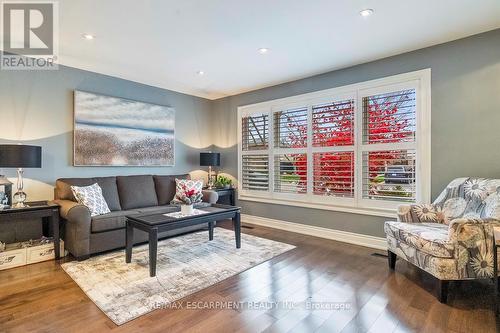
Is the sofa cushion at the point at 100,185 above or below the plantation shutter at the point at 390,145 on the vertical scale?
below

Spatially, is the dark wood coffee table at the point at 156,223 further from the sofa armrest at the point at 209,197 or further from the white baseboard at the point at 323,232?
the white baseboard at the point at 323,232

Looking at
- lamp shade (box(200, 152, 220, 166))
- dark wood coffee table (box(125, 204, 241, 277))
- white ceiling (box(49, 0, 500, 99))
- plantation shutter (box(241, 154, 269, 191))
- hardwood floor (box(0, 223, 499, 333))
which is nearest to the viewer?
hardwood floor (box(0, 223, 499, 333))

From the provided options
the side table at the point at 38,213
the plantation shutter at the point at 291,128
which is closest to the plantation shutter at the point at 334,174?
the plantation shutter at the point at 291,128

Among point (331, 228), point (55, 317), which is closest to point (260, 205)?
point (331, 228)

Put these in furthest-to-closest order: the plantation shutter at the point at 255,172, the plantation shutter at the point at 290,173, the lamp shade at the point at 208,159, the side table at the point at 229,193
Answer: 1. the lamp shade at the point at 208,159
2. the side table at the point at 229,193
3. the plantation shutter at the point at 255,172
4. the plantation shutter at the point at 290,173

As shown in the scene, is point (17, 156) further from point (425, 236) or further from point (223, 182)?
point (425, 236)

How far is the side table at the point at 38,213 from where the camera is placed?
9.58ft

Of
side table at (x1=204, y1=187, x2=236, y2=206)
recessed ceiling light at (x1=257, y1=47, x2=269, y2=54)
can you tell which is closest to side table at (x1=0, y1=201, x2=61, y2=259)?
side table at (x1=204, y1=187, x2=236, y2=206)

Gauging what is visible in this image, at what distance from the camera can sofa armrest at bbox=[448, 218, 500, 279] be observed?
223 centimetres

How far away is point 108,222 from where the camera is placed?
3.30 metres

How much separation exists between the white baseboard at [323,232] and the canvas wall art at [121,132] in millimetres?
2006

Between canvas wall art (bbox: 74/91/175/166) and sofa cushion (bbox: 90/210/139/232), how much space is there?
115 centimetres

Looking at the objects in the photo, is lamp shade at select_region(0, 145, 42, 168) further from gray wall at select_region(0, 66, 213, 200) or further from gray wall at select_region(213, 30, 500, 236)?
gray wall at select_region(213, 30, 500, 236)

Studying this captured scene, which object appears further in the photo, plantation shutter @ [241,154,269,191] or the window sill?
plantation shutter @ [241,154,269,191]
